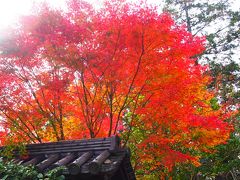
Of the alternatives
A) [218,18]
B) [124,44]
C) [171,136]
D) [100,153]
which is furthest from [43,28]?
[218,18]

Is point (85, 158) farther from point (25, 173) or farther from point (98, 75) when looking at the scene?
point (98, 75)

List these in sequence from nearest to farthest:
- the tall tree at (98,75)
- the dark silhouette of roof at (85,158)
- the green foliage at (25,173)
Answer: the green foliage at (25,173), the dark silhouette of roof at (85,158), the tall tree at (98,75)

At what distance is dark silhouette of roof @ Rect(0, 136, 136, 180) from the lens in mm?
5277

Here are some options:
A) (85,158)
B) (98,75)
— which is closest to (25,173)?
(85,158)

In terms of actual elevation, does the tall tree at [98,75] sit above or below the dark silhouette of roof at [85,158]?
above

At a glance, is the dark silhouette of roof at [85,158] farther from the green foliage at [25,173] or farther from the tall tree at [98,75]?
the tall tree at [98,75]

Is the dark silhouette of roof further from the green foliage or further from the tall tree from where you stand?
the tall tree

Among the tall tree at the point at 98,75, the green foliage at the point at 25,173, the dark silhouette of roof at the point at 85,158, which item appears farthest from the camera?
the tall tree at the point at 98,75

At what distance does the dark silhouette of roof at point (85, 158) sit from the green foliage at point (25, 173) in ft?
0.64

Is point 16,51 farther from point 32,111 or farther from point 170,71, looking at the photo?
point 170,71

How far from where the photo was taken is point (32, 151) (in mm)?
6715

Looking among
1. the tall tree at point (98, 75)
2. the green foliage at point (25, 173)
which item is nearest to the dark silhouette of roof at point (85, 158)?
the green foliage at point (25, 173)

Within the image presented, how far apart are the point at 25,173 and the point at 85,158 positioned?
1281 millimetres

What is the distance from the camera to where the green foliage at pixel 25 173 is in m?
5.18
